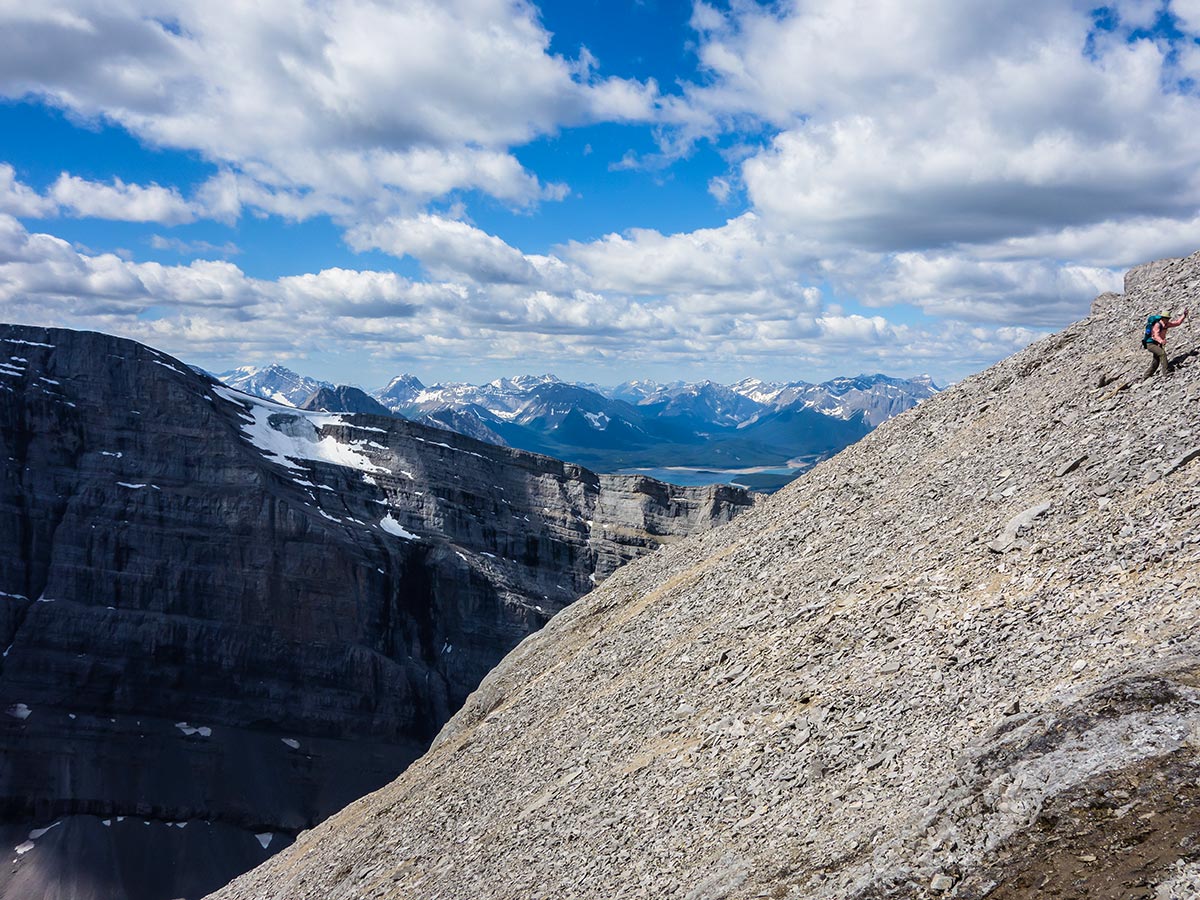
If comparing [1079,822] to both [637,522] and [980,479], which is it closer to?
[980,479]

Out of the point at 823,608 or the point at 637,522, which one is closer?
the point at 823,608

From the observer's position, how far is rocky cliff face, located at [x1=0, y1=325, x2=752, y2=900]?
419 ft

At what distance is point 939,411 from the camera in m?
45.1

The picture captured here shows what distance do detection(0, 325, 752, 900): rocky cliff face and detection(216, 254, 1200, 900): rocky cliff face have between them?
3985 inches

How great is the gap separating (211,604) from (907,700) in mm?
152491

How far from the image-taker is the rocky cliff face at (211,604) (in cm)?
12762

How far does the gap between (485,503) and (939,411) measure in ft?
463

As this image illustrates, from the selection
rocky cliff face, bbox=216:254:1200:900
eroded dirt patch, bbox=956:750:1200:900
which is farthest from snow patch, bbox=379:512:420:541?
eroded dirt patch, bbox=956:750:1200:900

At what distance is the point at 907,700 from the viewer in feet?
69.6

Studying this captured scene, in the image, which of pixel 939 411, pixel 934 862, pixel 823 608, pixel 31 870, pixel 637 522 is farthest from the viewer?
pixel 637 522

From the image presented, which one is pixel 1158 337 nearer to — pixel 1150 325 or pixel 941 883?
pixel 1150 325

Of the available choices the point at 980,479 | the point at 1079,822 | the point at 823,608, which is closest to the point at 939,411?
the point at 980,479

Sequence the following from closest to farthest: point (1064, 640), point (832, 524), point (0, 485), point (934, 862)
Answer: point (934, 862) → point (1064, 640) → point (832, 524) → point (0, 485)

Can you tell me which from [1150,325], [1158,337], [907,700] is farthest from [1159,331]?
[907,700]
